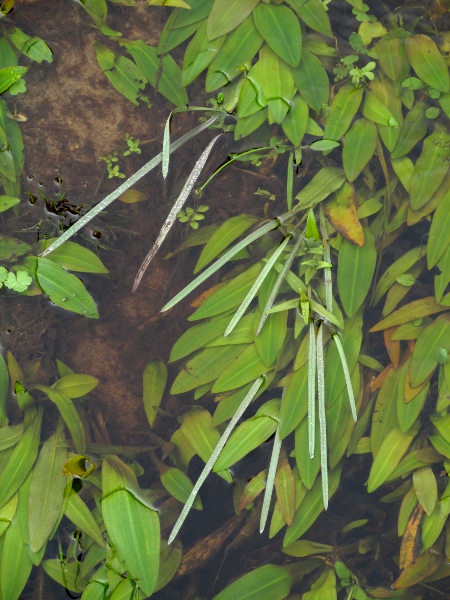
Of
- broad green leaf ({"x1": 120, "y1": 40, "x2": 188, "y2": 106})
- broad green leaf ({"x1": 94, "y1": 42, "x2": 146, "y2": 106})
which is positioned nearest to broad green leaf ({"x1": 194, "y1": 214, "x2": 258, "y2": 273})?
broad green leaf ({"x1": 120, "y1": 40, "x2": 188, "y2": 106})

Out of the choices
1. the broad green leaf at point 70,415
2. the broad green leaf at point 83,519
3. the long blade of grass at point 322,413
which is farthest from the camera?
the broad green leaf at point 70,415

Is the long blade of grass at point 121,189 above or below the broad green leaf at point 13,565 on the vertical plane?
above

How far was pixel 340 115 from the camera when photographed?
1993mm

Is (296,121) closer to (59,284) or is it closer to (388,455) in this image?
(59,284)

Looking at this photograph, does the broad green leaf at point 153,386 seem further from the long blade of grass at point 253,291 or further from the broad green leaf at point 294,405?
the broad green leaf at point 294,405

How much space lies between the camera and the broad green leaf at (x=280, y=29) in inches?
77.2

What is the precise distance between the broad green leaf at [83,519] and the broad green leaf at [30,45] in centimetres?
154

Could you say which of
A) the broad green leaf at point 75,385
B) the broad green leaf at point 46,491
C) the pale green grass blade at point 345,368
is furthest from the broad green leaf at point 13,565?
the pale green grass blade at point 345,368

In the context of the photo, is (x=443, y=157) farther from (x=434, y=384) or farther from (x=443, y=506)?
(x=443, y=506)

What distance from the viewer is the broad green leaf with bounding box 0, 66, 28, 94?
6.47 ft

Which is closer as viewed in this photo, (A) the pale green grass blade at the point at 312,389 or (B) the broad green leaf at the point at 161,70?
(A) the pale green grass blade at the point at 312,389

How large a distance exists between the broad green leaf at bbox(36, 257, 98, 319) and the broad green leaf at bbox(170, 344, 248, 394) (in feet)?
1.40

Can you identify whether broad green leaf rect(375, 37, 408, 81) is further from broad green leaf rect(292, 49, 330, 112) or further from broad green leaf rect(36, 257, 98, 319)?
broad green leaf rect(36, 257, 98, 319)

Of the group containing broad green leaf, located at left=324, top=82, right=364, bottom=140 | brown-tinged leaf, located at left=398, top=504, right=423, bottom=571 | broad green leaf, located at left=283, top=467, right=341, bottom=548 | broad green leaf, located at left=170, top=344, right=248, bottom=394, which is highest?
broad green leaf, located at left=324, top=82, right=364, bottom=140
